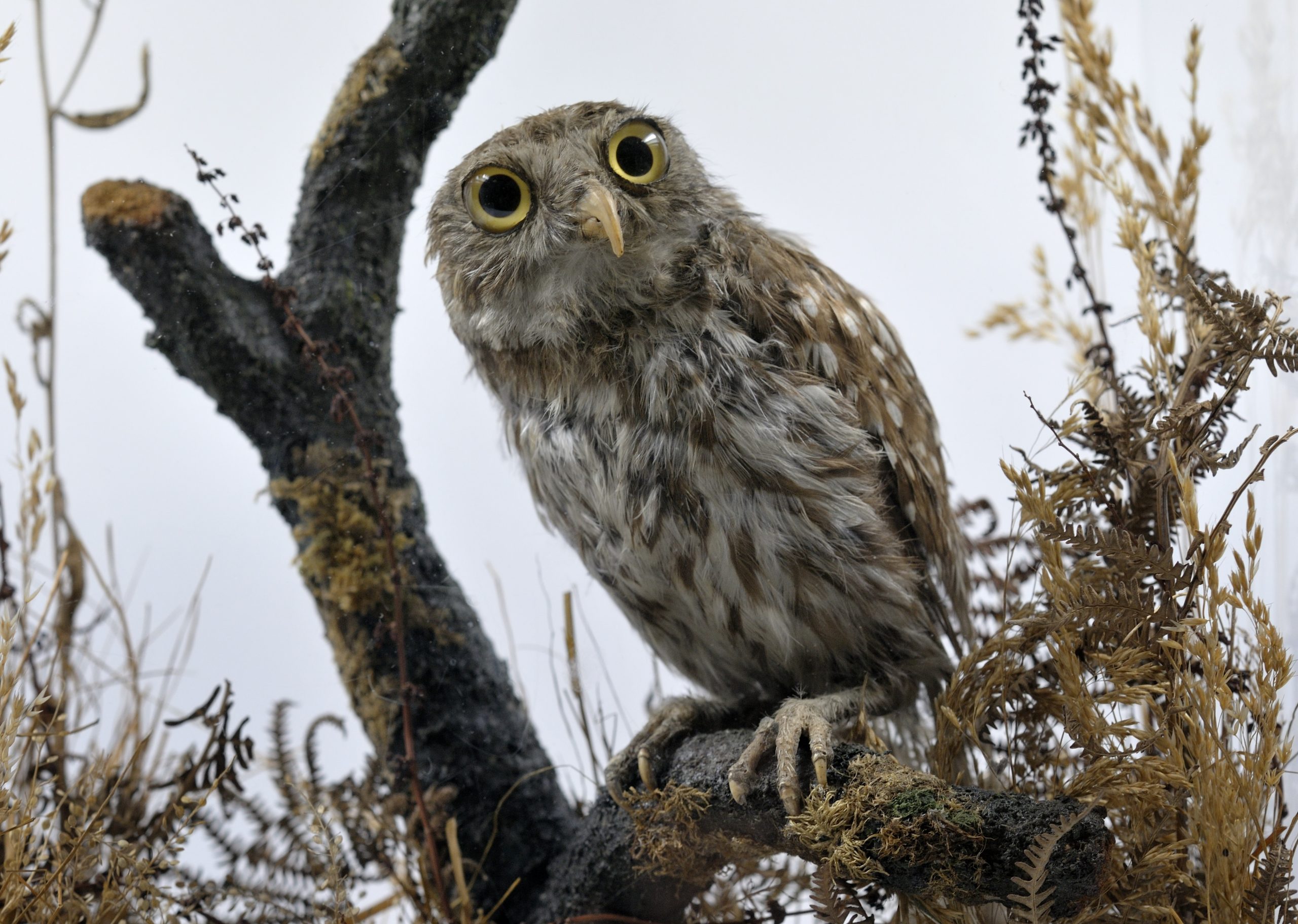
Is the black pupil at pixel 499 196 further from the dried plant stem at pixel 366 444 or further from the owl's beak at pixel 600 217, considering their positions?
the dried plant stem at pixel 366 444

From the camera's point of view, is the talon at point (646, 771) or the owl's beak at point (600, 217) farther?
the talon at point (646, 771)

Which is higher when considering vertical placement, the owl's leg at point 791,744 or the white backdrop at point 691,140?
the white backdrop at point 691,140

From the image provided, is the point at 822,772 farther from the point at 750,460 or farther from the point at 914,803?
the point at 750,460

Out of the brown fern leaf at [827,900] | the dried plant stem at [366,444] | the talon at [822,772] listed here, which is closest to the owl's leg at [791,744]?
the talon at [822,772]

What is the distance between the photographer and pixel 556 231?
105cm

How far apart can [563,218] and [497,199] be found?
10 centimetres

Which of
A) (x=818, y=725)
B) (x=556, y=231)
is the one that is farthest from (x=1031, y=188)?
(x=818, y=725)

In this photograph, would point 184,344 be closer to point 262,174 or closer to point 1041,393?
point 262,174

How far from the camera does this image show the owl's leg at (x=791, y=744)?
3.22 ft

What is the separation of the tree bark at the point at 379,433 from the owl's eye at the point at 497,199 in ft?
0.61

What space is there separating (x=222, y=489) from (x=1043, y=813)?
4.98ft

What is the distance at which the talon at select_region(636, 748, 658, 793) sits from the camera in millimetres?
1145

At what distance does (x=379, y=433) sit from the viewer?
138 cm

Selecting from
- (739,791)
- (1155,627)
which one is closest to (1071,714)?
(1155,627)
